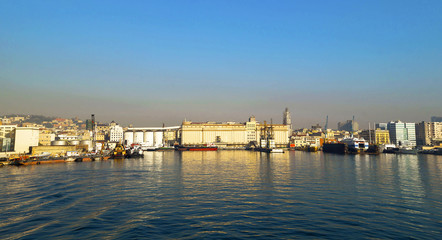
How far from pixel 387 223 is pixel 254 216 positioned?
8.80 m

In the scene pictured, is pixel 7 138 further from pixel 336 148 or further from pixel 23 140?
pixel 336 148

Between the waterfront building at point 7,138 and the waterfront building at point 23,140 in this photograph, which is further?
the waterfront building at point 7,138

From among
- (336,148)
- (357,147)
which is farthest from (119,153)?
(357,147)

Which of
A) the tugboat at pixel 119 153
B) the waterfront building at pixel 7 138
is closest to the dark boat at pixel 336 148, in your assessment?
the tugboat at pixel 119 153

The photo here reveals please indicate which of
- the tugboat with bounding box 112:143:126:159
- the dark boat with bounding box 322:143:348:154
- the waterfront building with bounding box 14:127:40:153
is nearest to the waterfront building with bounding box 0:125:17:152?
the waterfront building with bounding box 14:127:40:153

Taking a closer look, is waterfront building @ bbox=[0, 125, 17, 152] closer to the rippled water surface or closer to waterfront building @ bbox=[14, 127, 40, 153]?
waterfront building @ bbox=[14, 127, 40, 153]

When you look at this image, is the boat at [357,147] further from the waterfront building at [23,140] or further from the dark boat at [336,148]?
the waterfront building at [23,140]

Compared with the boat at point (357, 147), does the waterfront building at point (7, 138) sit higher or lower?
higher

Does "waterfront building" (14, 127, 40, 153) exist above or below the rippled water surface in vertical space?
above

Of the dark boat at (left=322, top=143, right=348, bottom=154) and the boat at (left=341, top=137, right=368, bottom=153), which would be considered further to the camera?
the dark boat at (left=322, top=143, right=348, bottom=154)

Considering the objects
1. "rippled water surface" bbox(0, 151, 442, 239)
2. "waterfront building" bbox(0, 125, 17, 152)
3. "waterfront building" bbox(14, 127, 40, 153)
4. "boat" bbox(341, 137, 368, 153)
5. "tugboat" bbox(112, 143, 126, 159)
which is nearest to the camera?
"rippled water surface" bbox(0, 151, 442, 239)

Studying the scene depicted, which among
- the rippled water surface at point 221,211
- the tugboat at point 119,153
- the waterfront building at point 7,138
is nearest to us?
the rippled water surface at point 221,211

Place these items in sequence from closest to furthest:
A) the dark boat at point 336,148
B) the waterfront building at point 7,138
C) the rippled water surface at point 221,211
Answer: the rippled water surface at point 221,211, the waterfront building at point 7,138, the dark boat at point 336,148

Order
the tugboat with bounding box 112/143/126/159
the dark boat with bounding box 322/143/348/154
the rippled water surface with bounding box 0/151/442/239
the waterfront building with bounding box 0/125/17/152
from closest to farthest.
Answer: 1. the rippled water surface with bounding box 0/151/442/239
2. the tugboat with bounding box 112/143/126/159
3. the waterfront building with bounding box 0/125/17/152
4. the dark boat with bounding box 322/143/348/154
